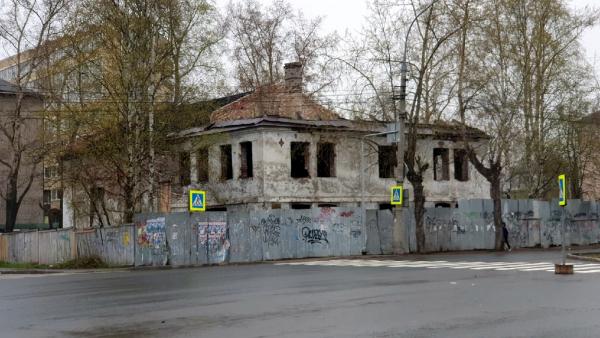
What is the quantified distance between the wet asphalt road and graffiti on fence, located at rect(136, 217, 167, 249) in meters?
10.6

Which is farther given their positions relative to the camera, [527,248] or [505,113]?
[527,248]

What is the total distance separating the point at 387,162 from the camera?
48219 millimetres

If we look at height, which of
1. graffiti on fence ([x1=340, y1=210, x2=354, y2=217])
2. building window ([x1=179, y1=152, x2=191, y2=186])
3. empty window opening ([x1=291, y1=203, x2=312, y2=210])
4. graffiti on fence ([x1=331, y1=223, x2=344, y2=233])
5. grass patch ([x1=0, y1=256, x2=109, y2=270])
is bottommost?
grass patch ([x1=0, y1=256, x2=109, y2=270])

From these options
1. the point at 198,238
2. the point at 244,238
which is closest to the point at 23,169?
the point at 244,238

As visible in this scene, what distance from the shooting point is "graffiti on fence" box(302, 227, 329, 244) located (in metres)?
35.8

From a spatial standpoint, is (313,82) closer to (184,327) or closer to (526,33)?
(526,33)

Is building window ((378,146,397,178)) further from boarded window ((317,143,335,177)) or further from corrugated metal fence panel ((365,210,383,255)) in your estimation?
corrugated metal fence panel ((365,210,383,255))

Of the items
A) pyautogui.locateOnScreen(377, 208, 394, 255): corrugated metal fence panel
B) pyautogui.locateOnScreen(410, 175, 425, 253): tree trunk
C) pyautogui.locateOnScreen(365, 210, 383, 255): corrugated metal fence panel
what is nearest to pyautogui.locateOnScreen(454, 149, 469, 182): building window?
pyautogui.locateOnScreen(410, 175, 425, 253): tree trunk

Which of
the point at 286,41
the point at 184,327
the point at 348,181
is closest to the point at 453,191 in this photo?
the point at 348,181

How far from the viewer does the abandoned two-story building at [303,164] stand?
4275 centimetres

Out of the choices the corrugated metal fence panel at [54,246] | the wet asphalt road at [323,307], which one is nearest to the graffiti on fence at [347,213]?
the corrugated metal fence panel at [54,246]

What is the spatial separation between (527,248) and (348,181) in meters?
10.5

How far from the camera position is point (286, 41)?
59.7m

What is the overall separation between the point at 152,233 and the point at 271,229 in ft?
17.1
